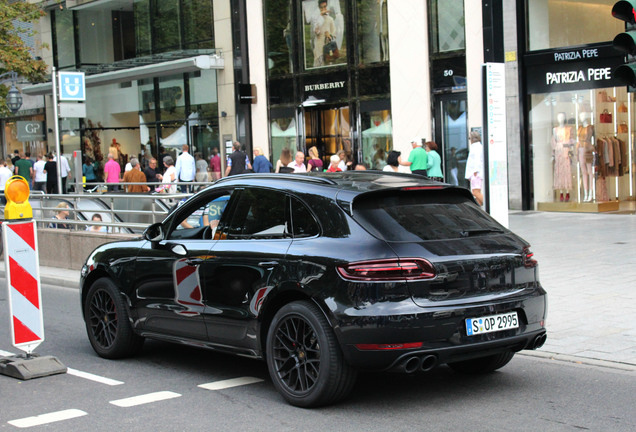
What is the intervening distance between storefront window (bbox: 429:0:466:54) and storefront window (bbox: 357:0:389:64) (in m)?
1.76

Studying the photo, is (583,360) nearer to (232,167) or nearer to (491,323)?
(491,323)

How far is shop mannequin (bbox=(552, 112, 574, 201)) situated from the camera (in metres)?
20.9

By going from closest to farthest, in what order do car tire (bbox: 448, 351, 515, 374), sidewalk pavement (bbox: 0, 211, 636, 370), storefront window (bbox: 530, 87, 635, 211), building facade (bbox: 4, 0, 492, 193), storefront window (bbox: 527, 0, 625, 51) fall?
car tire (bbox: 448, 351, 515, 374)
sidewalk pavement (bbox: 0, 211, 636, 370)
storefront window (bbox: 527, 0, 625, 51)
storefront window (bbox: 530, 87, 635, 211)
building facade (bbox: 4, 0, 492, 193)

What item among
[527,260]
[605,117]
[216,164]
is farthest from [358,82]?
[527,260]

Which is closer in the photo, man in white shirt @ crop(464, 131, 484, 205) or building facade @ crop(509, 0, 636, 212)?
man in white shirt @ crop(464, 131, 484, 205)

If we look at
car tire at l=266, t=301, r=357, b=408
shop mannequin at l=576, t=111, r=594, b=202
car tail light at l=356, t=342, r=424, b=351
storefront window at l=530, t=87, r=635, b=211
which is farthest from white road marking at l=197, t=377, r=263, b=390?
shop mannequin at l=576, t=111, r=594, b=202

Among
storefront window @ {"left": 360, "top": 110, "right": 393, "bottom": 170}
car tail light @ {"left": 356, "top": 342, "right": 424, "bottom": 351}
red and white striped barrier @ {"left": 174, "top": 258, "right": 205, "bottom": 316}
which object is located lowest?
car tail light @ {"left": 356, "top": 342, "right": 424, "bottom": 351}

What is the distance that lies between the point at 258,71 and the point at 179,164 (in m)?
6.97

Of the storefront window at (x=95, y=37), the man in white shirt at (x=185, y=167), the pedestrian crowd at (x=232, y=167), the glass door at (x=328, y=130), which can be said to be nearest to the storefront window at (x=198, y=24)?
the pedestrian crowd at (x=232, y=167)

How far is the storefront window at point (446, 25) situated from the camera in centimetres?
2247

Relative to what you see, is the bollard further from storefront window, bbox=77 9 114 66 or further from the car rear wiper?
storefront window, bbox=77 9 114 66

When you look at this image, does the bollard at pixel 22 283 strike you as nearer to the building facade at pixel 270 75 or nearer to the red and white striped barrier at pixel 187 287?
the red and white striped barrier at pixel 187 287

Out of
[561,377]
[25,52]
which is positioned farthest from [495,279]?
[25,52]

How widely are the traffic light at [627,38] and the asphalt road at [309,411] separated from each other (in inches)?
106
